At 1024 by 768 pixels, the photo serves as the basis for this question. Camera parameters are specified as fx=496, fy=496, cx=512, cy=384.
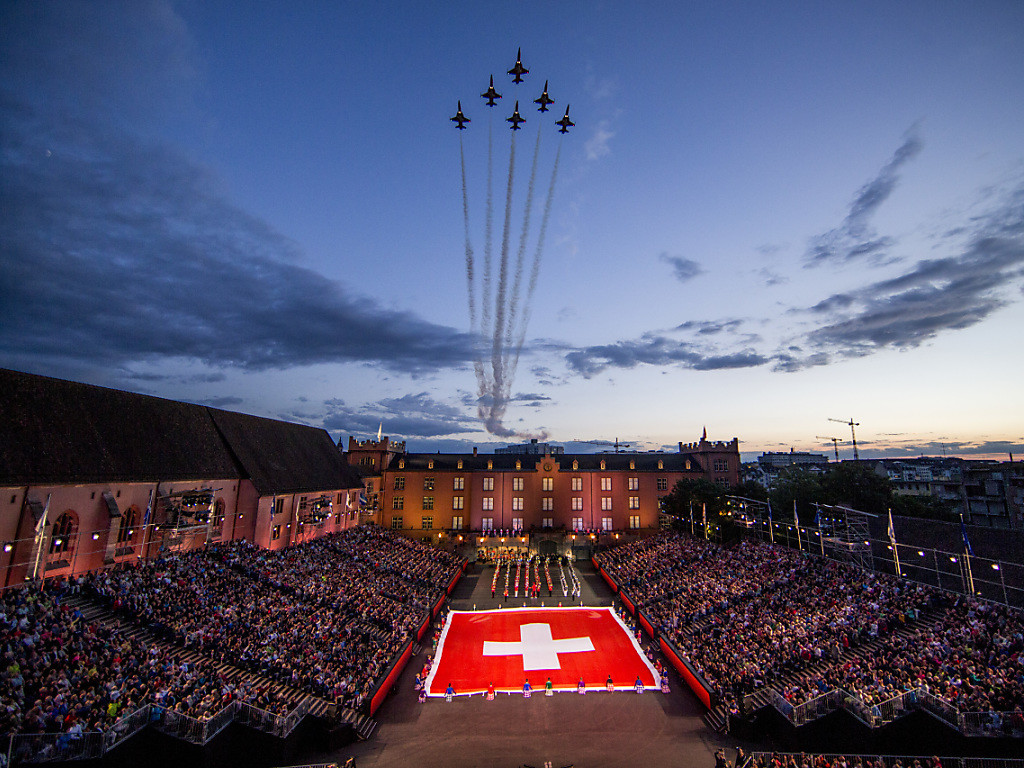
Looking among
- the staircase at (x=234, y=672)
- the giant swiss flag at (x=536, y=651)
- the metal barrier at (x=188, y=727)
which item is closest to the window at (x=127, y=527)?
the staircase at (x=234, y=672)

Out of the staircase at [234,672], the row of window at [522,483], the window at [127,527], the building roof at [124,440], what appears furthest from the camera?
the row of window at [522,483]

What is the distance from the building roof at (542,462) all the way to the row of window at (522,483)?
1.50 m

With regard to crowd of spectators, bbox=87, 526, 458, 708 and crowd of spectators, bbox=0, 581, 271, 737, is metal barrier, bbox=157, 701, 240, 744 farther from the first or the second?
crowd of spectators, bbox=87, 526, 458, 708

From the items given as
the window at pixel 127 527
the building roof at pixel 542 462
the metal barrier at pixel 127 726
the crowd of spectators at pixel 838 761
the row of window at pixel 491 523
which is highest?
the building roof at pixel 542 462

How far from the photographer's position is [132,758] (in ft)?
59.7

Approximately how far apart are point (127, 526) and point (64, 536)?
435 centimetres

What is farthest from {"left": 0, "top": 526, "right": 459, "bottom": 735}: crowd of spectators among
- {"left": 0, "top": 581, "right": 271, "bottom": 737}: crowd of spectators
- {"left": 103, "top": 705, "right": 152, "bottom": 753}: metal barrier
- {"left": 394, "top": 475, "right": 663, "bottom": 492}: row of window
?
{"left": 394, "top": 475, "right": 663, "bottom": 492}: row of window

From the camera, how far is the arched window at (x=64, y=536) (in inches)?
1062

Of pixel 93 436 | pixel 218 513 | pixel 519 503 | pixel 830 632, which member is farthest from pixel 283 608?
pixel 519 503

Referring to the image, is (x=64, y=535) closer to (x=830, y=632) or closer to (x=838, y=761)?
(x=838, y=761)

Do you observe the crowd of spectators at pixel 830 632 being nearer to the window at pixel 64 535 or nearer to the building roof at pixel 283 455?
the building roof at pixel 283 455

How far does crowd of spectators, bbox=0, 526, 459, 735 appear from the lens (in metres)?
18.2

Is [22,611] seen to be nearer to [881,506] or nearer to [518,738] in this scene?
[518,738]

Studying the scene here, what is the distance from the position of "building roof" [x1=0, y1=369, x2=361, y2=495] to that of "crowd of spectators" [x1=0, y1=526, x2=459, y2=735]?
6138mm
